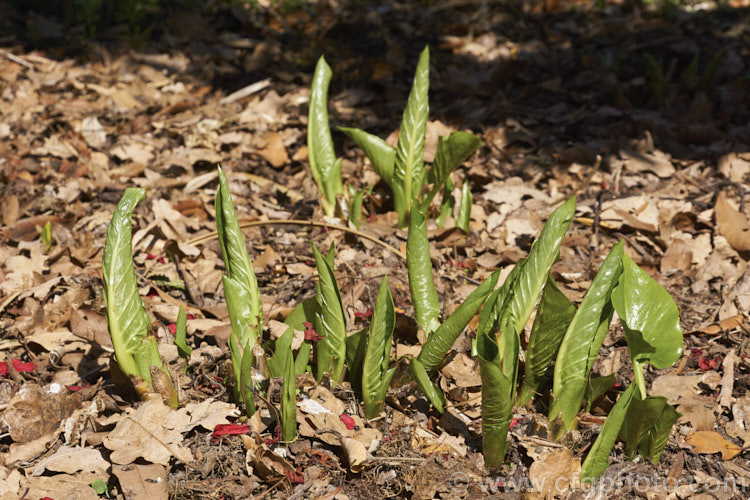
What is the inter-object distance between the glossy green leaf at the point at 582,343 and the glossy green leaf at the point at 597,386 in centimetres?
5

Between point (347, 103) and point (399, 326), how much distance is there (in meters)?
1.99

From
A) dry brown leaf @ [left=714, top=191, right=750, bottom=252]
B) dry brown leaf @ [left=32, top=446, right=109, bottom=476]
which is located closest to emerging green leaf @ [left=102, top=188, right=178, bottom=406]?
dry brown leaf @ [left=32, top=446, right=109, bottom=476]

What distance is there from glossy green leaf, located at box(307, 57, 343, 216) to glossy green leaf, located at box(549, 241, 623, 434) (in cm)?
132

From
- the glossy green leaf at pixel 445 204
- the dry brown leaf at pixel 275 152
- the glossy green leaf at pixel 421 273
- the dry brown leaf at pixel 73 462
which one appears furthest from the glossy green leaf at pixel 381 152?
the dry brown leaf at pixel 73 462

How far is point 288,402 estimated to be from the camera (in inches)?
68.2

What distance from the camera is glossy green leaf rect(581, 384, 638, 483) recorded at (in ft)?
5.44

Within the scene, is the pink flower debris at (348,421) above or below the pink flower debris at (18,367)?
below

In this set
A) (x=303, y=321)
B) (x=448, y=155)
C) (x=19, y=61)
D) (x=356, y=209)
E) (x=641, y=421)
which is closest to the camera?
(x=641, y=421)

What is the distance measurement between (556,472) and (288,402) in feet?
2.39

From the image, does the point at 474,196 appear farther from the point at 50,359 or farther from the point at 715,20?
the point at 715,20

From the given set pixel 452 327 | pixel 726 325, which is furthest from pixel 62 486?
pixel 726 325

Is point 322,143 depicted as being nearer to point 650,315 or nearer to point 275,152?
point 275,152

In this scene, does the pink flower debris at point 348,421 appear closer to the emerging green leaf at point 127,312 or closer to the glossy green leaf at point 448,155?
the emerging green leaf at point 127,312

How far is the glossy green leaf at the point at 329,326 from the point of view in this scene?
1.82 metres
